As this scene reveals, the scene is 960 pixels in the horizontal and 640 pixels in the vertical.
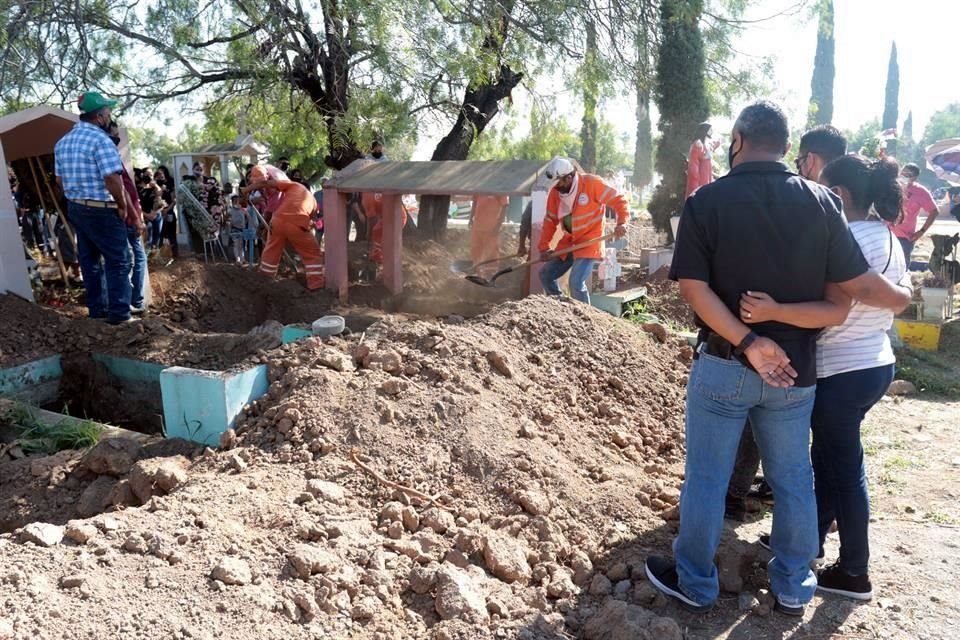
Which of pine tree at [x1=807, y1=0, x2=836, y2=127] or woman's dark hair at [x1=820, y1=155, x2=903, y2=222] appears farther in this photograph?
pine tree at [x1=807, y1=0, x2=836, y2=127]

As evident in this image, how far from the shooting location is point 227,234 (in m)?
11.8

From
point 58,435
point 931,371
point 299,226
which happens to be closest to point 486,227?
point 299,226

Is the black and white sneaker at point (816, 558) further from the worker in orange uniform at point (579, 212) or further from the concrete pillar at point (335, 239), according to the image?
the concrete pillar at point (335, 239)

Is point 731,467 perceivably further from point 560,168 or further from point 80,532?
point 560,168

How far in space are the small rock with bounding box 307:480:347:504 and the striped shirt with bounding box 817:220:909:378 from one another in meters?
1.90

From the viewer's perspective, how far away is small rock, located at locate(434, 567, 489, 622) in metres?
2.47

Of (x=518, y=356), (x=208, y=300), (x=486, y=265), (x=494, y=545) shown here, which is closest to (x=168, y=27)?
(x=208, y=300)

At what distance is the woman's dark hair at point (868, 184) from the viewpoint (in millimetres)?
2797

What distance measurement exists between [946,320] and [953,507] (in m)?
5.08

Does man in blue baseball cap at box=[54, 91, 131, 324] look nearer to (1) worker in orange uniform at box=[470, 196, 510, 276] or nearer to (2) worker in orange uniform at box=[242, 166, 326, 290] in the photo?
(2) worker in orange uniform at box=[242, 166, 326, 290]

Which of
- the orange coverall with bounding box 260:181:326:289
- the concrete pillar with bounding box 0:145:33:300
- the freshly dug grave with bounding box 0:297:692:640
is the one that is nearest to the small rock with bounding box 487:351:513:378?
the freshly dug grave with bounding box 0:297:692:640

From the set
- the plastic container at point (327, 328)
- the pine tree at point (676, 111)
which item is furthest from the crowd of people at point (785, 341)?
the pine tree at point (676, 111)

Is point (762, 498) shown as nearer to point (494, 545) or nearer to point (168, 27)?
point (494, 545)

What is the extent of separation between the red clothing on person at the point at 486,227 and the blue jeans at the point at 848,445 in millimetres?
6701
